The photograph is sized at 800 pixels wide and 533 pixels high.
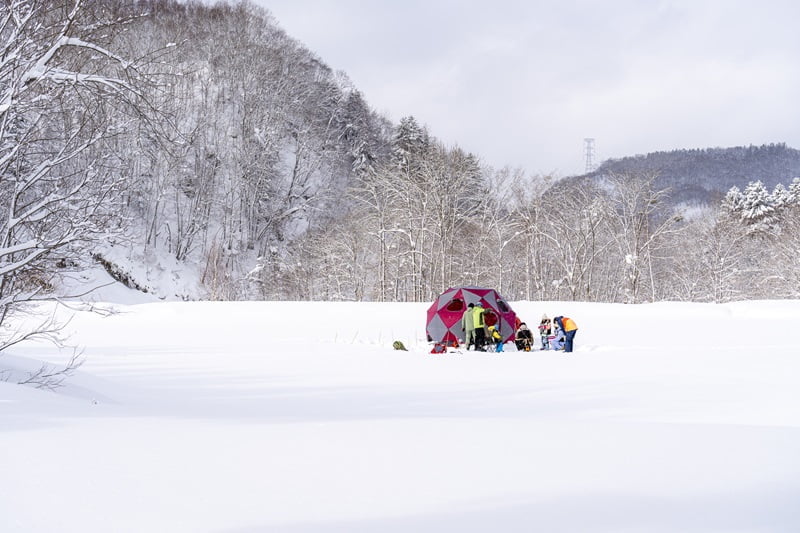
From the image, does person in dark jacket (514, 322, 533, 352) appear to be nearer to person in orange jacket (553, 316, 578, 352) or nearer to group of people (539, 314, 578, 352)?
group of people (539, 314, 578, 352)

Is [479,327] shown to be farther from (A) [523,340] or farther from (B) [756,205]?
(B) [756,205]

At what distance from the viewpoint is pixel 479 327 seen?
15.8 metres

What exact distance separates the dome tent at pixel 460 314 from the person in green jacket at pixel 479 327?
1.09m

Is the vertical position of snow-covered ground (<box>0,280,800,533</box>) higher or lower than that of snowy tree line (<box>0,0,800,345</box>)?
lower

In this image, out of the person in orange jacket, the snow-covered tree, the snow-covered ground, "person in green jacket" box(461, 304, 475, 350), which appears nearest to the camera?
the snow-covered ground

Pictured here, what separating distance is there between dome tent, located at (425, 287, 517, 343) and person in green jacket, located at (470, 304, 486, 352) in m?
1.09

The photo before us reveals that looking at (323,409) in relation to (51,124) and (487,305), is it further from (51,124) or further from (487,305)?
(487,305)

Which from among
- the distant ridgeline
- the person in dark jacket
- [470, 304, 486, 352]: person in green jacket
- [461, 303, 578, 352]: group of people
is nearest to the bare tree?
[470, 304, 486, 352]: person in green jacket

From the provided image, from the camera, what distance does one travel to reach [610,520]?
249 cm

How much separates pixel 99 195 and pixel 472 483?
527 centimetres

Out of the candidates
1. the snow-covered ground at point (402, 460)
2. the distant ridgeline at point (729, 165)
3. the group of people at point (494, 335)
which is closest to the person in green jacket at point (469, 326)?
the group of people at point (494, 335)

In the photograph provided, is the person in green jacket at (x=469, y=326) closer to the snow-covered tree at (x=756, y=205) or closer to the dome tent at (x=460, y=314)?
the dome tent at (x=460, y=314)

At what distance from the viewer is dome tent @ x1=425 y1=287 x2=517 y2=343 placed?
57.0 feet

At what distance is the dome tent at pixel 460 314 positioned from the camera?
1736 cm
